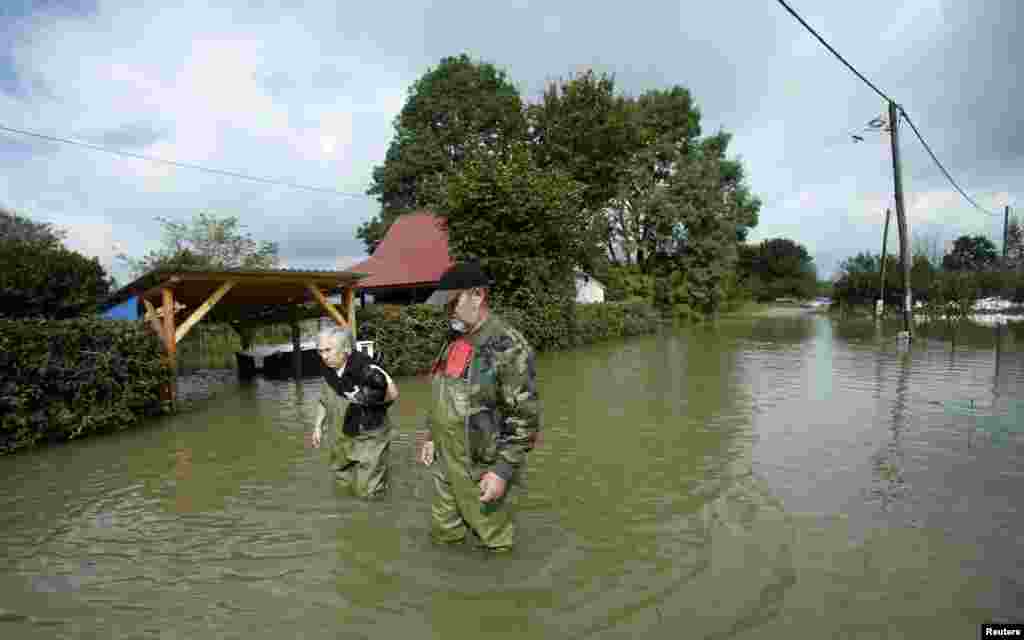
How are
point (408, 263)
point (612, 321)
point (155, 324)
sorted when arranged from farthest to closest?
point (612, 321) < point (408, 263) < point (155, 324)

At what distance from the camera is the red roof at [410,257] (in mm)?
25812

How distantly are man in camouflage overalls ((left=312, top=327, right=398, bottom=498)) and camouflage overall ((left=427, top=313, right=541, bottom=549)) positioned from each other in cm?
132

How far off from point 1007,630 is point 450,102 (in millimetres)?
40675

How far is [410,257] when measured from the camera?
28.2 meters

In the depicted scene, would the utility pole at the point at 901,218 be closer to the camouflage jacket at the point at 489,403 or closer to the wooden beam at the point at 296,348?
the wooden beam at the point at 296,348

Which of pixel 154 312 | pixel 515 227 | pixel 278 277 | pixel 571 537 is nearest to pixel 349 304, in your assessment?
pixel 278 277

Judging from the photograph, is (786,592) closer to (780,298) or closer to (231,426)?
(231,426)

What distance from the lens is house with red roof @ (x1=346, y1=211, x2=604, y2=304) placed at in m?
25.8

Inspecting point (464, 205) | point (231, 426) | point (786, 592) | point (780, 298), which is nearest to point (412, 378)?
point (231, 426)

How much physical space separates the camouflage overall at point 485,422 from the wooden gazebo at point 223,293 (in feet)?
25.6

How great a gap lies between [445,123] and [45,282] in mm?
27845

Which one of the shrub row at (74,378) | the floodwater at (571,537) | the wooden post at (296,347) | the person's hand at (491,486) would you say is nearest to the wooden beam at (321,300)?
the wooden post at (296,347)

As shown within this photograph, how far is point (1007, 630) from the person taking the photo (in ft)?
10.4

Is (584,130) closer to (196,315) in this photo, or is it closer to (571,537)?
(196,315)
